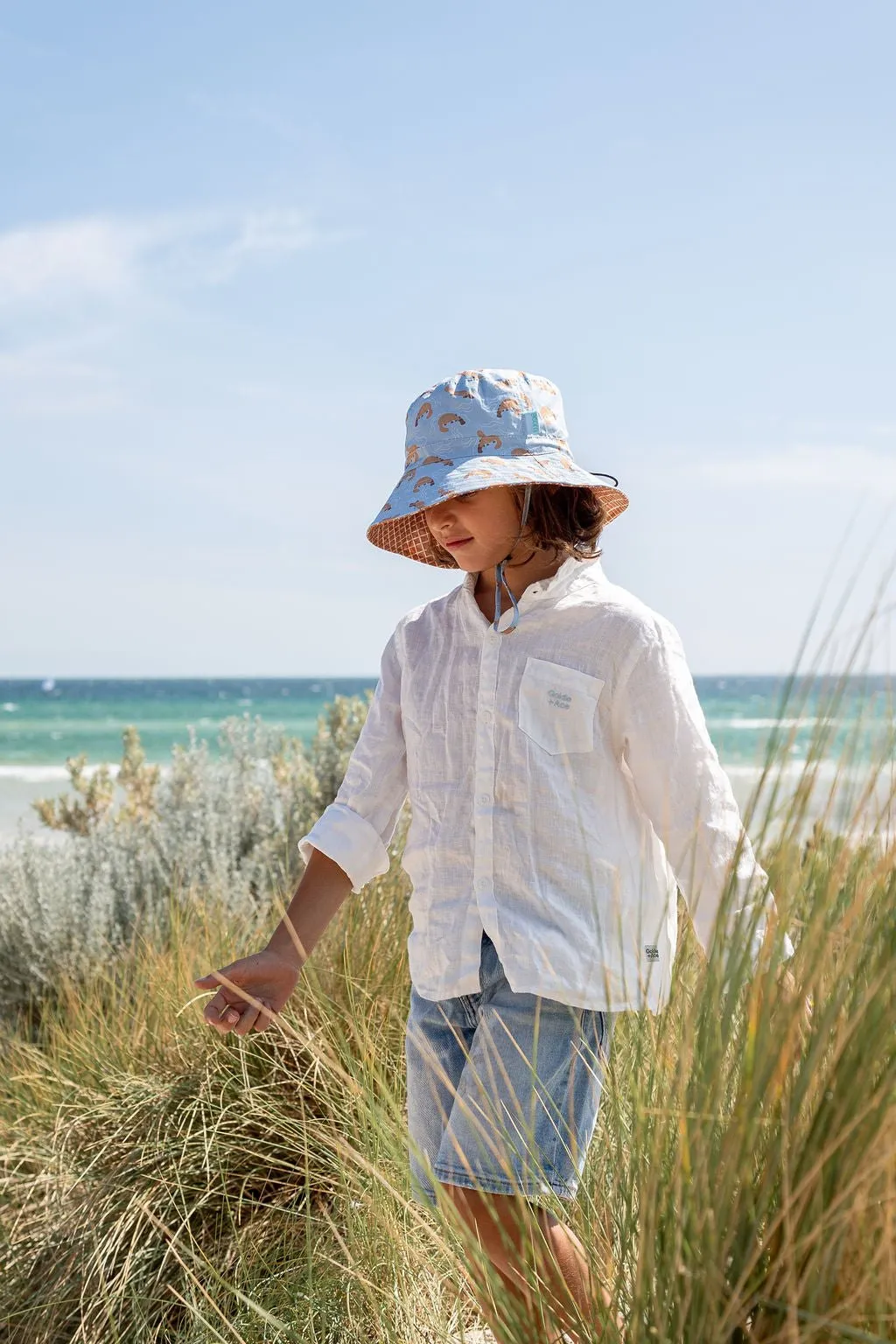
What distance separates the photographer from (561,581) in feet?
6.95

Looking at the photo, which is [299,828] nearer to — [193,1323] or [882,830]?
[193,1323]

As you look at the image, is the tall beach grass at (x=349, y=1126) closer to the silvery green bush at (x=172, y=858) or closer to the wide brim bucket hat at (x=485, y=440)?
the silvery green bush at (x=172, y=858)

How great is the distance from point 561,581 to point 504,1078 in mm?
829

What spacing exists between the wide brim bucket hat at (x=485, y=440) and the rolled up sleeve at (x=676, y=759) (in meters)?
0.35

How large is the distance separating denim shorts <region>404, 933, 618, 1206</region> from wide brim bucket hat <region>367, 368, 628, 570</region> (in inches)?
30.3

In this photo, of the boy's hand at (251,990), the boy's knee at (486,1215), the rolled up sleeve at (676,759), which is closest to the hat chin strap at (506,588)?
the rolled up sleeve at (676,759)

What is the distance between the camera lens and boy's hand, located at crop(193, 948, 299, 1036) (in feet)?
6.50

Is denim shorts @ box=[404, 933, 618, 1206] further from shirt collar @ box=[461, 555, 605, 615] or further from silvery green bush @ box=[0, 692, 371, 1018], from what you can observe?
silvery green bush @ box=[0, 692, 371, 1018]

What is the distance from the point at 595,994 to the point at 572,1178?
26 centimetres

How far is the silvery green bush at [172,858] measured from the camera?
511 cm

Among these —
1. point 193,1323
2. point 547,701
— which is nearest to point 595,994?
point 547,701

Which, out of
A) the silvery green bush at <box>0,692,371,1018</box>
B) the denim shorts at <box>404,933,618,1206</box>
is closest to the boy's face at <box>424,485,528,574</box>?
the denim shorts at <box>404,933,618,1206</box>

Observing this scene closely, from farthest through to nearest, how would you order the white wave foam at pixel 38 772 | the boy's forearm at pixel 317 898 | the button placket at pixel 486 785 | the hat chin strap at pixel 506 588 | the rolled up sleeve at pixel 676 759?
the white wave foam at pixel 38 772 < the boy's forearm at pixel 317 898 < the hat chin strap at pixel 506 588 < the button placket at pixel 486 785 < the rolled up sleeve at pixel 676 759

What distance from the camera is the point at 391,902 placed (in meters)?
3.23
